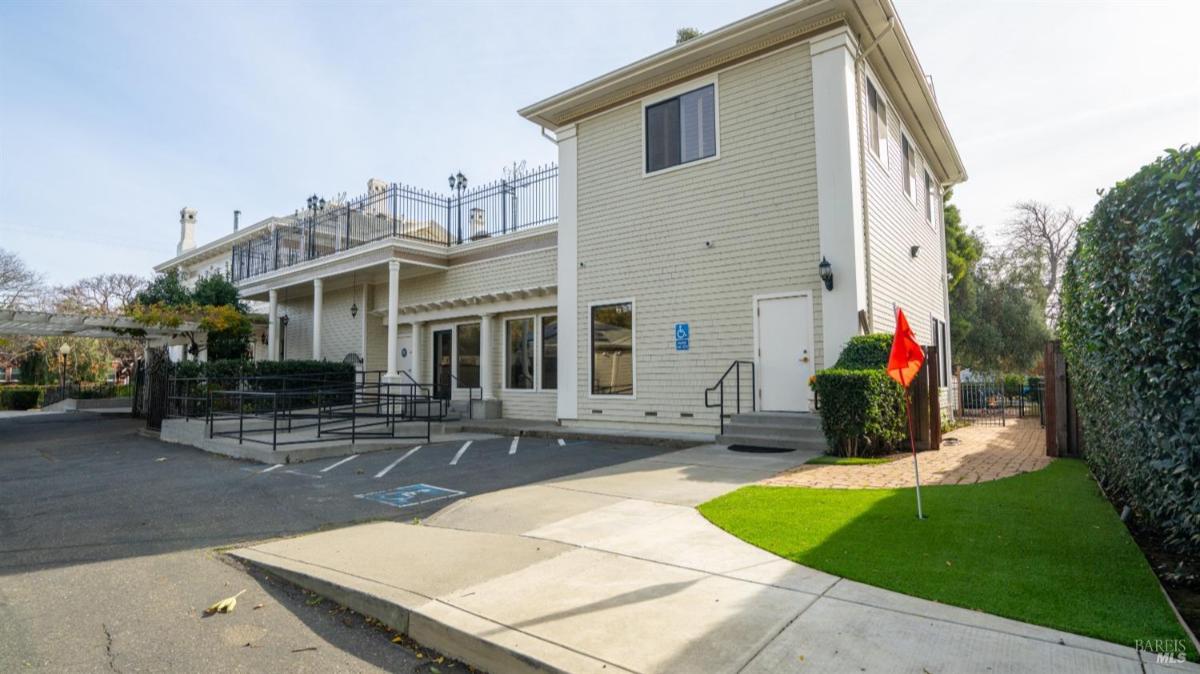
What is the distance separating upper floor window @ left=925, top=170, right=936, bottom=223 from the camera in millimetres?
16250

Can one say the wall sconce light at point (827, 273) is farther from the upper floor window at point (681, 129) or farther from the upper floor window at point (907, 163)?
the upper floor window at point (907, 163)

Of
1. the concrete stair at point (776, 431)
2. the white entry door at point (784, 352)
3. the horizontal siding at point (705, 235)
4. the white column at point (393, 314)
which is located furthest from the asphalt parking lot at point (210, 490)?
the white column at point (393, 314)

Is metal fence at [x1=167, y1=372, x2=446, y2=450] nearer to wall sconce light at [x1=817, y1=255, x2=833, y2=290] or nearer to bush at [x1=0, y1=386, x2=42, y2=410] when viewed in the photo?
wall sconce light at [x1=817, y1=255, x2=833, y2=290]

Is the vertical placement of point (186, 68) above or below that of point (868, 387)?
above

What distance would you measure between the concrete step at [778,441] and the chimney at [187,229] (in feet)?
118

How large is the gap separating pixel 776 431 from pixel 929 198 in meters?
10.8

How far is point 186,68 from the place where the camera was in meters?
10.7

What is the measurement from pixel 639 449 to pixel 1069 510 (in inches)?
247

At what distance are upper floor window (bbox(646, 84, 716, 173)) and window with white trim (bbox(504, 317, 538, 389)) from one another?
5272 millimetres

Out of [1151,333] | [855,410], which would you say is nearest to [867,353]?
[855,410]

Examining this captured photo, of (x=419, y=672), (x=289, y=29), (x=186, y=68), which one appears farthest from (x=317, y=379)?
(x=419, y=672)

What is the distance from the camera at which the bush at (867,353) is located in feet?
29.3

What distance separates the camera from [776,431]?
9.80m

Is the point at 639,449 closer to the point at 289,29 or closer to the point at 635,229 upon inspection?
the point at 635,229
